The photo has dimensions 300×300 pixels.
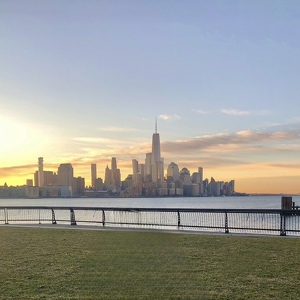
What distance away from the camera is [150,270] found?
8.63 meters

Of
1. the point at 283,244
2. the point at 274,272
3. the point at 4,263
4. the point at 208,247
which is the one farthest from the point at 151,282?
the point at 283,244

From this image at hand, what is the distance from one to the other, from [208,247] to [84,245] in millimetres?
4386

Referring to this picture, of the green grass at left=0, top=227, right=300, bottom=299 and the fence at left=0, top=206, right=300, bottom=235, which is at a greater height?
the green grass at left=0, top=227, right=300, bottom=299

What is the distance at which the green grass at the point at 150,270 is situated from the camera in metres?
6.90

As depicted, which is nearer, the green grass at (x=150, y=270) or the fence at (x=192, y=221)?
the green grass at (x=150, y=270)

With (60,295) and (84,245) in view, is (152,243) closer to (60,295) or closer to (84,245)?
(84,245)

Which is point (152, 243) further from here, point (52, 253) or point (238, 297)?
point (238, 297)

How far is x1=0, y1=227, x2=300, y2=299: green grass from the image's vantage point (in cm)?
690

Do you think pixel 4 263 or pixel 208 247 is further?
pixel 208 247

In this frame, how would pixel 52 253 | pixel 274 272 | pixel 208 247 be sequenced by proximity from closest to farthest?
pixel 274 272
pixel 52 253
pixel 208 247

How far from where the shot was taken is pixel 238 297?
658cm

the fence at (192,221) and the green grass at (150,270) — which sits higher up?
the green grass at (150,270)

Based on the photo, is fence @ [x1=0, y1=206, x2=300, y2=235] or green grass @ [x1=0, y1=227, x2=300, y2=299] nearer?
green grass @ [x1=0, y1=227, x2=300, y2=299]

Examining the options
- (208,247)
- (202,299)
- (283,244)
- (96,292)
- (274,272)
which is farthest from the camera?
(283,244)
